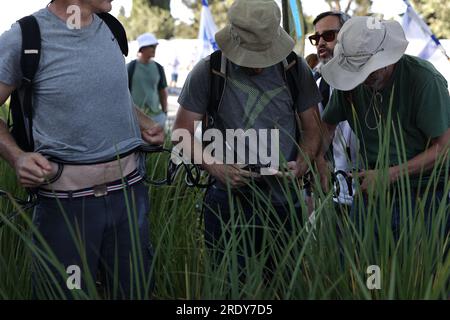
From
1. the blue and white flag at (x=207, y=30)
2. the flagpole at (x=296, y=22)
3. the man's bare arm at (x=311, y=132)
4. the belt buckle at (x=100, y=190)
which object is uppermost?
the blue and white flag at (x=207, y=30)

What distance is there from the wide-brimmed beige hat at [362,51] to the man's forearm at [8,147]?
1.15 metres

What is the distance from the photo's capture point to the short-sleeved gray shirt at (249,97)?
2873mm

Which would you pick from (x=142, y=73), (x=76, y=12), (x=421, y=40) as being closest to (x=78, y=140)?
(x=76, y=12)

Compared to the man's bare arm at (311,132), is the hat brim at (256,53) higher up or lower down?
higher up

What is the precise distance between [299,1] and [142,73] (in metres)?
2.75

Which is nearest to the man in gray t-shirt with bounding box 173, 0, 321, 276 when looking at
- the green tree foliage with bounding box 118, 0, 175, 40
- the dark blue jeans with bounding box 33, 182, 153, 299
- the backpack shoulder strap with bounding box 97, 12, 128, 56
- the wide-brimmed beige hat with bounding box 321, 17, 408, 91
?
the wide-brimmed beige hat with bounding box 321, 17, 408, 91

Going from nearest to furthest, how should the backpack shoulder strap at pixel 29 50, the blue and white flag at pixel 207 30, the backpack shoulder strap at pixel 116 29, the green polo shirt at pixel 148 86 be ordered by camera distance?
the backpack shoulder strap at pixel 29 50
the backpack shoulder strap at pixel 116 29
the green polo shirt at pixel 148 86
the blue and white flag at pixel 207 30

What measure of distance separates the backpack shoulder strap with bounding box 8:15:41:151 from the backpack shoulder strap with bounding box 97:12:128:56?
1.16 ft

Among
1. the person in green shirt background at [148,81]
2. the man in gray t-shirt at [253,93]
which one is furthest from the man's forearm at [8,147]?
the person in green shirt background at [148,81]

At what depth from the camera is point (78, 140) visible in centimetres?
241

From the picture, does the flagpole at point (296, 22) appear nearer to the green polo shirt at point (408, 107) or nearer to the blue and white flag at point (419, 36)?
the green polo shirt at point (408, 107)

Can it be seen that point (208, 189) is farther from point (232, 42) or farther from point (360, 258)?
point (360, 258)

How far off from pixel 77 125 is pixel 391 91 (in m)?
1.16

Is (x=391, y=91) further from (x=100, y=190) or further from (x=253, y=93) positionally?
(x=100, y=190)
